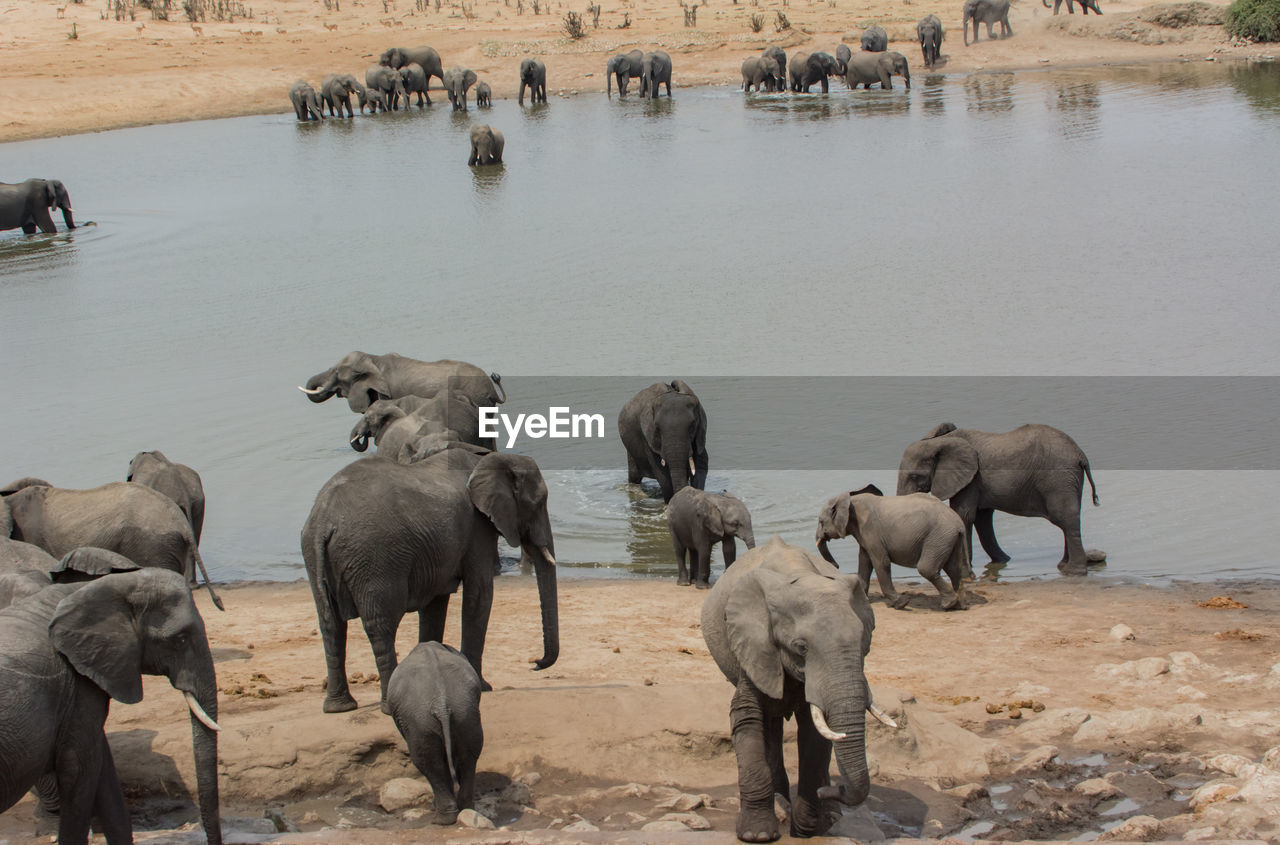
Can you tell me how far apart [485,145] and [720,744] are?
95.2 feet

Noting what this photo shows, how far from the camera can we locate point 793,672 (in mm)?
6176

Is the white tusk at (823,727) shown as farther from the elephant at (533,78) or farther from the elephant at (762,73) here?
the elephant at (533,78)

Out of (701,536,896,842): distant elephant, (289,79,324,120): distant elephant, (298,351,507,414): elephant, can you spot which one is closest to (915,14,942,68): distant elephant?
(289,79,324,120): distant elephant

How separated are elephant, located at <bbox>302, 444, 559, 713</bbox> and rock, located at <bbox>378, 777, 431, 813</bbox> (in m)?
0.54

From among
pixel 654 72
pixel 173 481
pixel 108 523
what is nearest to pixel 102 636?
pixel 108 523

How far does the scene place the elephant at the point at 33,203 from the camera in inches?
1172

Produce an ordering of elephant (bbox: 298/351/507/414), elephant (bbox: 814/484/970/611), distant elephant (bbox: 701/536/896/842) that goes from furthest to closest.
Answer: elephant (bbox: 298/351/507/414)
elephant (bbox: 814/484/970/611)
distant elephant (bbox: 701/536/896/842)

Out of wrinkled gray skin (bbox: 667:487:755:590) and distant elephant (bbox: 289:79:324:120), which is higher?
distant elephant (bbox: 289:79:324:120)

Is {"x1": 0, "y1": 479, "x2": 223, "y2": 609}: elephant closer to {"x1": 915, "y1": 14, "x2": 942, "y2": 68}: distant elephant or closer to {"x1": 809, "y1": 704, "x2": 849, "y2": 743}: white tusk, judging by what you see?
{"x1": 809, "y1": 704, "x2": 849, "y2": 743}: white tusk

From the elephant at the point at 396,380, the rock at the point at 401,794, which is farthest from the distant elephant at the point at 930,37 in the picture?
the rock at the point at 401,794

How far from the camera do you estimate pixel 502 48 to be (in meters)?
50.8

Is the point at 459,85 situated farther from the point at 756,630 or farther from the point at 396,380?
the point at 756,630

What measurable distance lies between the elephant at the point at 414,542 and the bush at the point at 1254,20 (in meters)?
44.1

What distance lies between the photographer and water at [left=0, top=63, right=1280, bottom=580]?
14711 millimetres
